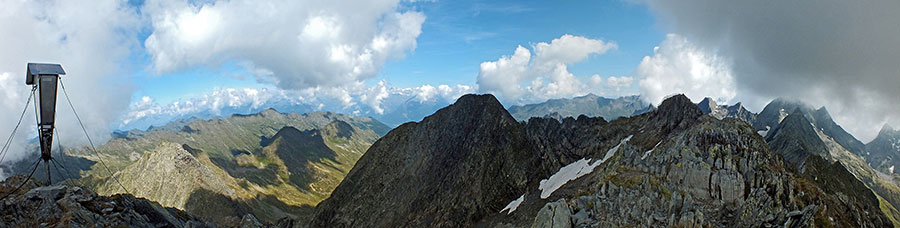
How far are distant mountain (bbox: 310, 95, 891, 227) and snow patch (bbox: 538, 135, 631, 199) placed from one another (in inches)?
17.6

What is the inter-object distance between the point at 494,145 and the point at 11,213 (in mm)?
85093

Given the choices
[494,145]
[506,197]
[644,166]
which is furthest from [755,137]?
[494,145]

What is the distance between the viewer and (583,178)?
2709 inches

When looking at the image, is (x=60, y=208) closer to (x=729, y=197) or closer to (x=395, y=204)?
(x=729, y=197)

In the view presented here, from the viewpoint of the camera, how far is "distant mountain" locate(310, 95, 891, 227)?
31.9 meters

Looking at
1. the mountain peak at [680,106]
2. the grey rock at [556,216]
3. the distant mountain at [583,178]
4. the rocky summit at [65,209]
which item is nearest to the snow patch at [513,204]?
the distant mountain at [583,178]

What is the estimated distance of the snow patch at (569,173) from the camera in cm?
7375

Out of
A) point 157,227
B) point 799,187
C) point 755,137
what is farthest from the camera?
point 755,137

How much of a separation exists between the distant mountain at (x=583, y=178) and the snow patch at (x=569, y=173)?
1.47ft

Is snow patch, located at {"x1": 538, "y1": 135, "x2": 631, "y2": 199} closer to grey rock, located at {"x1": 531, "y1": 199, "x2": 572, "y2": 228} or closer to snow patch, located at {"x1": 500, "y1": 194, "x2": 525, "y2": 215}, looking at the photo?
snow patch, located at {"x1": 500, "y1": 194, "x2": 525, "y2": 215}

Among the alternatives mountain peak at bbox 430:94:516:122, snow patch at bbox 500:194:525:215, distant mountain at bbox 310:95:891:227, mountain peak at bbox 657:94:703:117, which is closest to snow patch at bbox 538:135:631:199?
distant mountain at bbox 310:95:891:227

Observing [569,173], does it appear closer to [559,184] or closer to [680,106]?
[559,184]

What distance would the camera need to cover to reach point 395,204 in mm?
98000

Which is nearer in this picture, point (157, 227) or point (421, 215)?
point (157, 227)
